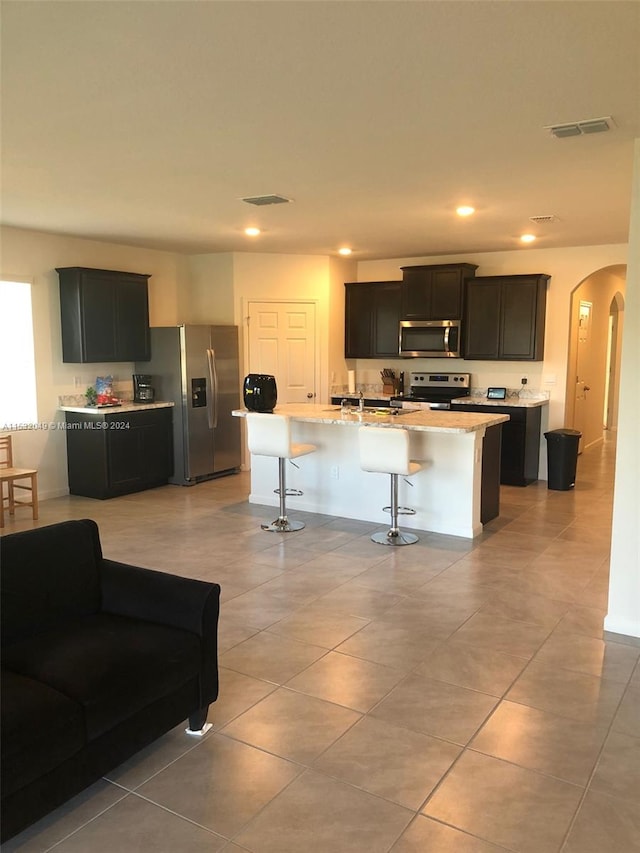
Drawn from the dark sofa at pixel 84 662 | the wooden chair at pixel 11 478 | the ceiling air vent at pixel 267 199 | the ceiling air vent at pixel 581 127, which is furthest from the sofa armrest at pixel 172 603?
the wooden chair at pixel 11 478

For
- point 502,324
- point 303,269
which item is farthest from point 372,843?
point 303,269

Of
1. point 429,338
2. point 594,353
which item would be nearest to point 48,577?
point 429,338

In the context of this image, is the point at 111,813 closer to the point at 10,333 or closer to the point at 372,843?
the point at 372,843

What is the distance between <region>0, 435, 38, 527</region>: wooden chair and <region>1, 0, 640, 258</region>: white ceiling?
7.49ft

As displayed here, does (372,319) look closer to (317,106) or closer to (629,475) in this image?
(629,475)

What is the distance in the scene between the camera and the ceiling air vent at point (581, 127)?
3.17 metres

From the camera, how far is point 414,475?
5.79m

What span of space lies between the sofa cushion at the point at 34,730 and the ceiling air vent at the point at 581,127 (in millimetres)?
3319

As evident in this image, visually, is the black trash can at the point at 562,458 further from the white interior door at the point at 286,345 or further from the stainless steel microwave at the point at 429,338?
the white interior door at the point at 286,345

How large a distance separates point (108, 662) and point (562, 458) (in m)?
5.99

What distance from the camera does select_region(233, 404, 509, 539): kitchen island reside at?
5496 millimetres

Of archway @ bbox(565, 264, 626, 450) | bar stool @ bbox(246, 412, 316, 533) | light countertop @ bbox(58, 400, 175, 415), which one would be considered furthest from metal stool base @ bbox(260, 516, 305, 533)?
archway @ bbox(565, 264, 626, 450)

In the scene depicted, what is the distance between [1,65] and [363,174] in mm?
2244

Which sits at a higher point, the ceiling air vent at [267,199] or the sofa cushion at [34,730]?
the ceiling air vent at [267,199]
